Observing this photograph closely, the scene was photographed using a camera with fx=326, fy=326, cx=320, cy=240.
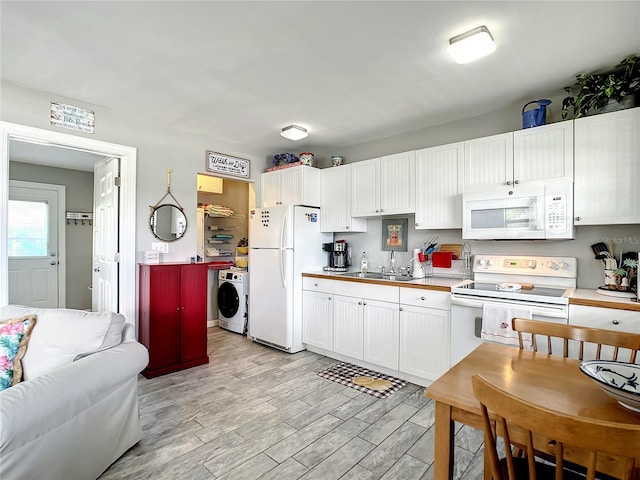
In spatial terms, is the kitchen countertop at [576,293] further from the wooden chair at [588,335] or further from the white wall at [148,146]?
the white wall at [148,146]

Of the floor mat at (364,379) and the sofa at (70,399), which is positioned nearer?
the sofa at (70,399)

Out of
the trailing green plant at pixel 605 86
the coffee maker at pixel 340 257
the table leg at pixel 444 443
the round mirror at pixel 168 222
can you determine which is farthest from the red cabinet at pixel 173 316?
the trailing green plant at pixel 605 86

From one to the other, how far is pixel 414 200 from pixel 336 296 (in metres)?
1.29

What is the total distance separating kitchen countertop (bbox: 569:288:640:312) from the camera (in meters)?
1.98

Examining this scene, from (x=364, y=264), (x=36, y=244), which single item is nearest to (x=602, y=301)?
(x=364, y=264)

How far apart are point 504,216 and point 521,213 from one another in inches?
4.8

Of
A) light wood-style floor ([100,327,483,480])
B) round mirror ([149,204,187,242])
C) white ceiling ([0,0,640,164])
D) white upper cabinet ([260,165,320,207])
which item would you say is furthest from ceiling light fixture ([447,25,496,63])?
round mirror ([149,204,187,242])

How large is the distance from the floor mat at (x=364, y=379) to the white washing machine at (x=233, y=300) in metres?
1.69

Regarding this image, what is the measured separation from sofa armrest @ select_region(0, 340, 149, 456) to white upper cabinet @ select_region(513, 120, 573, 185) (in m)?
3.06

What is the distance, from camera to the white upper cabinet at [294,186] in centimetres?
393

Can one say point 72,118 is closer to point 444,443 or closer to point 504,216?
point 444,443

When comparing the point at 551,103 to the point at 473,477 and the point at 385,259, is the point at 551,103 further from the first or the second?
the point at 473,477

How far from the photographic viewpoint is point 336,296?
350 centimetres

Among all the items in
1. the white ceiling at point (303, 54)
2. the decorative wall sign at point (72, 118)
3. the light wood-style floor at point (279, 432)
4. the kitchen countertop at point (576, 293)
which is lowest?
the light wood-style floor at point (279, 432)
